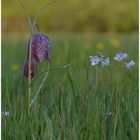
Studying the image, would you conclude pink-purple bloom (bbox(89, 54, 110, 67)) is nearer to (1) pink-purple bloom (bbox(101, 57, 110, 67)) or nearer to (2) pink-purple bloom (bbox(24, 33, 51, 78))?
(1) pink-purple bloom (bbox(101, 57, 110, 67))

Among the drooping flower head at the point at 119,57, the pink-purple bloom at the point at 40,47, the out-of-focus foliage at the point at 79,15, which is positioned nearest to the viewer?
the pink-purple bloom at the point at 40,47

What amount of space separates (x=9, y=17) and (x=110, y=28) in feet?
9.21

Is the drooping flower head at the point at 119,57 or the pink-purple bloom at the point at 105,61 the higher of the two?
the drooping flower head at the point at 119,57

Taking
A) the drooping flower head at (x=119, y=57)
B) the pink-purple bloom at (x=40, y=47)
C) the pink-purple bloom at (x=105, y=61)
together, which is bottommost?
the pink-purple bloom at (x=105, y=61)

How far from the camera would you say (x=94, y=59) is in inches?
64.2

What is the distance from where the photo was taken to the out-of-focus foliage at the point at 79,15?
47.1 ft

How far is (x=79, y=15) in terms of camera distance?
591 inches

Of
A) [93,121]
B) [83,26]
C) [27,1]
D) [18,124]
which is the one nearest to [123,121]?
[93,121]

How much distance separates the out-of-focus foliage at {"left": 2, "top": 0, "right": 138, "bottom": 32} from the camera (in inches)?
565

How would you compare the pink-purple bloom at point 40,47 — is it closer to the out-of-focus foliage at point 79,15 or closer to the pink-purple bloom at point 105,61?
the pink-purple bloom at point 105,61

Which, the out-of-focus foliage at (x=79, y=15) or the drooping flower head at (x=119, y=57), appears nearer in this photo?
the drooping flower head at (x=119, y=57)

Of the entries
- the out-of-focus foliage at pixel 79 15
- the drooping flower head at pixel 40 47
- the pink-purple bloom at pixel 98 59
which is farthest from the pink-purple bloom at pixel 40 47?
the out-of-focus foliage at pixel 79 15

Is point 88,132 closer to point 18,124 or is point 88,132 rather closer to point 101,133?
point 101,133

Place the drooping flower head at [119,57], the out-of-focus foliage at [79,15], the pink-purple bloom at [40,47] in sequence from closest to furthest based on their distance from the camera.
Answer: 1. the pink-purple bloom at [40,47]
2. the drooping flower head at [119,57]
3. the out-of-focus foliage at [79,15]
